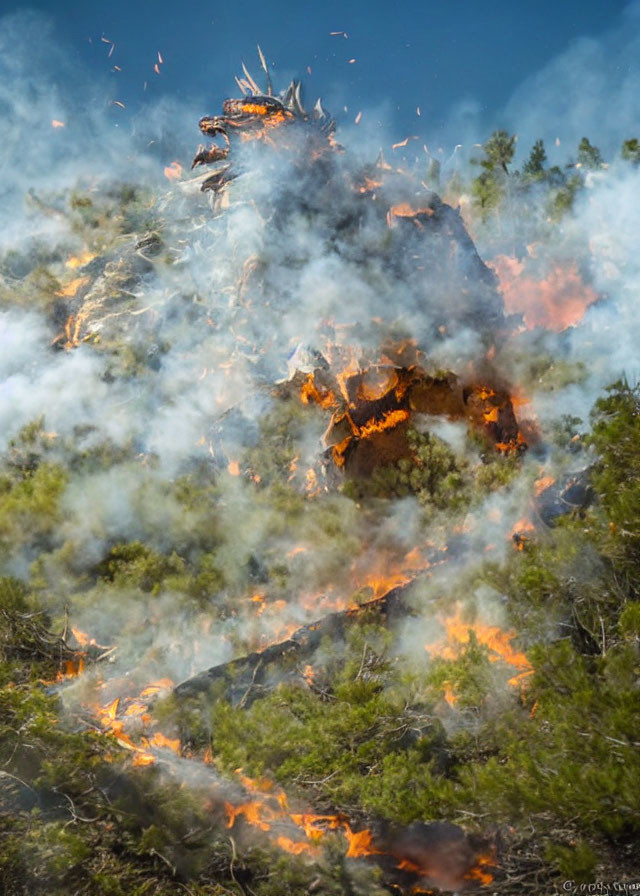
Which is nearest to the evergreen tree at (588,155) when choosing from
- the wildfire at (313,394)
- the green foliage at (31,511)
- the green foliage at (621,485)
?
the wildfire at (313,394)

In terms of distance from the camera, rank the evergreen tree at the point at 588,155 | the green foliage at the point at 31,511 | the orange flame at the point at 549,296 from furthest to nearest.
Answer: the evergreen tree at the point at 588,155 < the orange flame at the point at 549,296 < the green foliage at the point at 31,511

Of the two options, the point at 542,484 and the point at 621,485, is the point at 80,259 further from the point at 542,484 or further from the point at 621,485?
the point at 621,485

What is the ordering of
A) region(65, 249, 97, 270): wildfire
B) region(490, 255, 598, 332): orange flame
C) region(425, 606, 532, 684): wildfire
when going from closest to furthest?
region(425, 606, 532, 684): wildfire, region(490, 255, 598, 332): orange flame, region(65, 249, 97, 270): wildfire

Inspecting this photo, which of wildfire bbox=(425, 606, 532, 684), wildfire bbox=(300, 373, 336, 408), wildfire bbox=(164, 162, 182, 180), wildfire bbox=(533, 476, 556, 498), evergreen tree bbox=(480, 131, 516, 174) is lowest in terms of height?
Answer: wildfire bbox=(425, 606, 532, 684)

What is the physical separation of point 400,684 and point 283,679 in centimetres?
182

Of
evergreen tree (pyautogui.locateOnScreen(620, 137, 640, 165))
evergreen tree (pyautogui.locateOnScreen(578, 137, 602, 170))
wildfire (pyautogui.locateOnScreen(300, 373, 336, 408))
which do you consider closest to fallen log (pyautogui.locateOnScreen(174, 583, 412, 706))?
wildfire (pyautogui.locateOnScreen(300, 373, 336, 408))

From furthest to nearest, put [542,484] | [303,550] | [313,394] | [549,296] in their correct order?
1. [549,296]
2. [313,394]
3. [303,550]
4. [542,484]

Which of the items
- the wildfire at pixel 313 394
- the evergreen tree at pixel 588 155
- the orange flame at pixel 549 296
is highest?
the evergreen tree at pixel 588 155

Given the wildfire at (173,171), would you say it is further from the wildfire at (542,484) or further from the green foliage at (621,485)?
the green foliage at (621,485)

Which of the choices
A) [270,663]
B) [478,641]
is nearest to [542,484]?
[478,641]

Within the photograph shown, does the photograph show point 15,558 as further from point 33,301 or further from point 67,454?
point 33,301

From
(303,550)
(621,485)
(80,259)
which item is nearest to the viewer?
(621,485)

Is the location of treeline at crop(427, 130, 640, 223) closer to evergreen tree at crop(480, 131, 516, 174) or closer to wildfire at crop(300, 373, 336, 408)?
evergreen tree at crop(480, 131, 516, 174)

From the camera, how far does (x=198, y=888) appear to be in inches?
310
